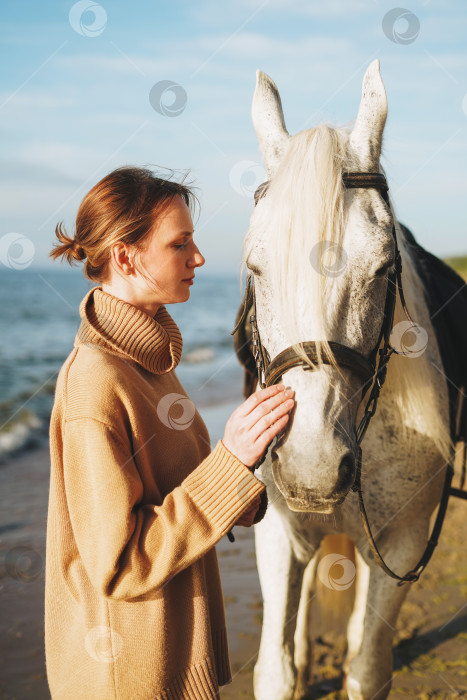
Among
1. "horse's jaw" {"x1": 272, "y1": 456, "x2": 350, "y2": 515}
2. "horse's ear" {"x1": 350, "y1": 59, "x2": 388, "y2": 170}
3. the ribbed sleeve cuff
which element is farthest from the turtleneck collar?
"horse's ear" {"x1": 350, "y1": 59, "x2": 388, "y2": 170}

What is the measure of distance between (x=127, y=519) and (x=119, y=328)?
52cm

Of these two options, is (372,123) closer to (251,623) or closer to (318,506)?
(318,506)

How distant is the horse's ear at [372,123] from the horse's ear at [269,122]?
0.83ft

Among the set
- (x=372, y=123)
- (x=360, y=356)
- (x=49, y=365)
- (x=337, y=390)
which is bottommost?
(x=337, y=390)

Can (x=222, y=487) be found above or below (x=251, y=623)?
above

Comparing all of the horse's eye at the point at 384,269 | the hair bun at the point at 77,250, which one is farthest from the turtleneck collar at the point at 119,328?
the horse's eye at the point at 384,269

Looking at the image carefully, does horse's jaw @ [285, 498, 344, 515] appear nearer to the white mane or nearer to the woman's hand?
the woman's hand

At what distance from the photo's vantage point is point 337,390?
63.2 inches

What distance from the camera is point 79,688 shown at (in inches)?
59.6

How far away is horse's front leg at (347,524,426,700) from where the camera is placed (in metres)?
2.39

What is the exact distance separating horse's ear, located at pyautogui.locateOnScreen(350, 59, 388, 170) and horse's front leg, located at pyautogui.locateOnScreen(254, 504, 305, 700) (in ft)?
4.67

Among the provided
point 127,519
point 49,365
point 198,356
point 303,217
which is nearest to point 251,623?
point 127,519

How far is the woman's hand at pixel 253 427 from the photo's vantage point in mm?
1437

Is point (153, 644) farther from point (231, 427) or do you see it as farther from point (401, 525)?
point (401, 525)
